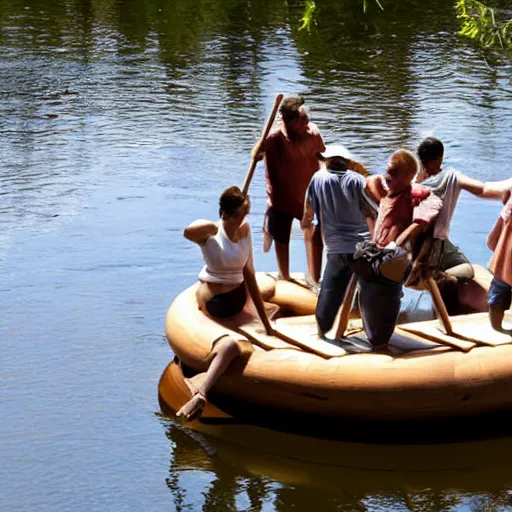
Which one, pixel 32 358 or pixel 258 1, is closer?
pixel 32 358

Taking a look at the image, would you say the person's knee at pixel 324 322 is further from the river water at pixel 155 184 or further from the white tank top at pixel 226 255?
the river water at pixel 155 184

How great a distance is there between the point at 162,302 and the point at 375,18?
13913mm

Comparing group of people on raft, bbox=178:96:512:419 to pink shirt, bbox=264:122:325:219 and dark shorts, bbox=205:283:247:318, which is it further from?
pink shirt, bbox=264:122:325:219

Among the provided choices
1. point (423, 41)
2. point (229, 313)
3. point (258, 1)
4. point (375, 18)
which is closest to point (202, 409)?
point (229, 313)

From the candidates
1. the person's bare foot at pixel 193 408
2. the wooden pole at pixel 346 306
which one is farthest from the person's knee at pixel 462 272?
the person's bare foot at pixel 193 408

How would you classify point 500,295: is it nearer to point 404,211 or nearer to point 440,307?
point 440,307

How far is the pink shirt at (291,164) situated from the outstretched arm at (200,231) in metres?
1.21

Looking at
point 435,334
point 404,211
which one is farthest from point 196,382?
point 404,211

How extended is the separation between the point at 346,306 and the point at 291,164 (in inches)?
60.2

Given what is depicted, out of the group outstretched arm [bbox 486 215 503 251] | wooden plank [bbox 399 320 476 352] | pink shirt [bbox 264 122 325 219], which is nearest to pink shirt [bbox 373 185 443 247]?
outstretched arm [bbox 486 215 503 251]

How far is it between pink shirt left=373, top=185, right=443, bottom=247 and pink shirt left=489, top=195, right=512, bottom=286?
40 centimetres

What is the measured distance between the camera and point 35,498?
7.40m

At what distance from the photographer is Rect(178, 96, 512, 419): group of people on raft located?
25.4ft

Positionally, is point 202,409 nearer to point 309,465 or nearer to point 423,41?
point 309,465
